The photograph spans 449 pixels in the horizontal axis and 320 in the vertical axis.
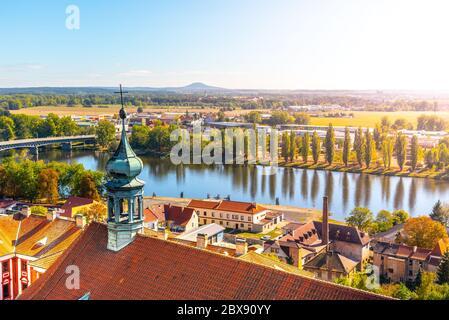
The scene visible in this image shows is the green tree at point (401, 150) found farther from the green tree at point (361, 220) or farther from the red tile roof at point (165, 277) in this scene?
the red tile roof at point (165, 277)

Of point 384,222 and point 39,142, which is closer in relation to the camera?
point 384,222

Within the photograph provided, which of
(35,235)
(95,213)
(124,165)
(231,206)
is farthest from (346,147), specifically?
(124,165)

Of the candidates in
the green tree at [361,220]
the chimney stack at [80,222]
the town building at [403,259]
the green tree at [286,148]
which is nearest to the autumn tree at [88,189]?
the chimney stack at [80,222]

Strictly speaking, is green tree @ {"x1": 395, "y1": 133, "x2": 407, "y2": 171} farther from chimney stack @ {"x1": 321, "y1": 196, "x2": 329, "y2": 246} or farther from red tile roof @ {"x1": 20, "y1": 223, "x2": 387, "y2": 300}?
red tile roof @ {"x1": 20, "y1": 223, "x2": 387, "y2": 300}

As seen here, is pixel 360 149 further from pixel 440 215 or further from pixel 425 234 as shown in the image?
pixel 425 234
